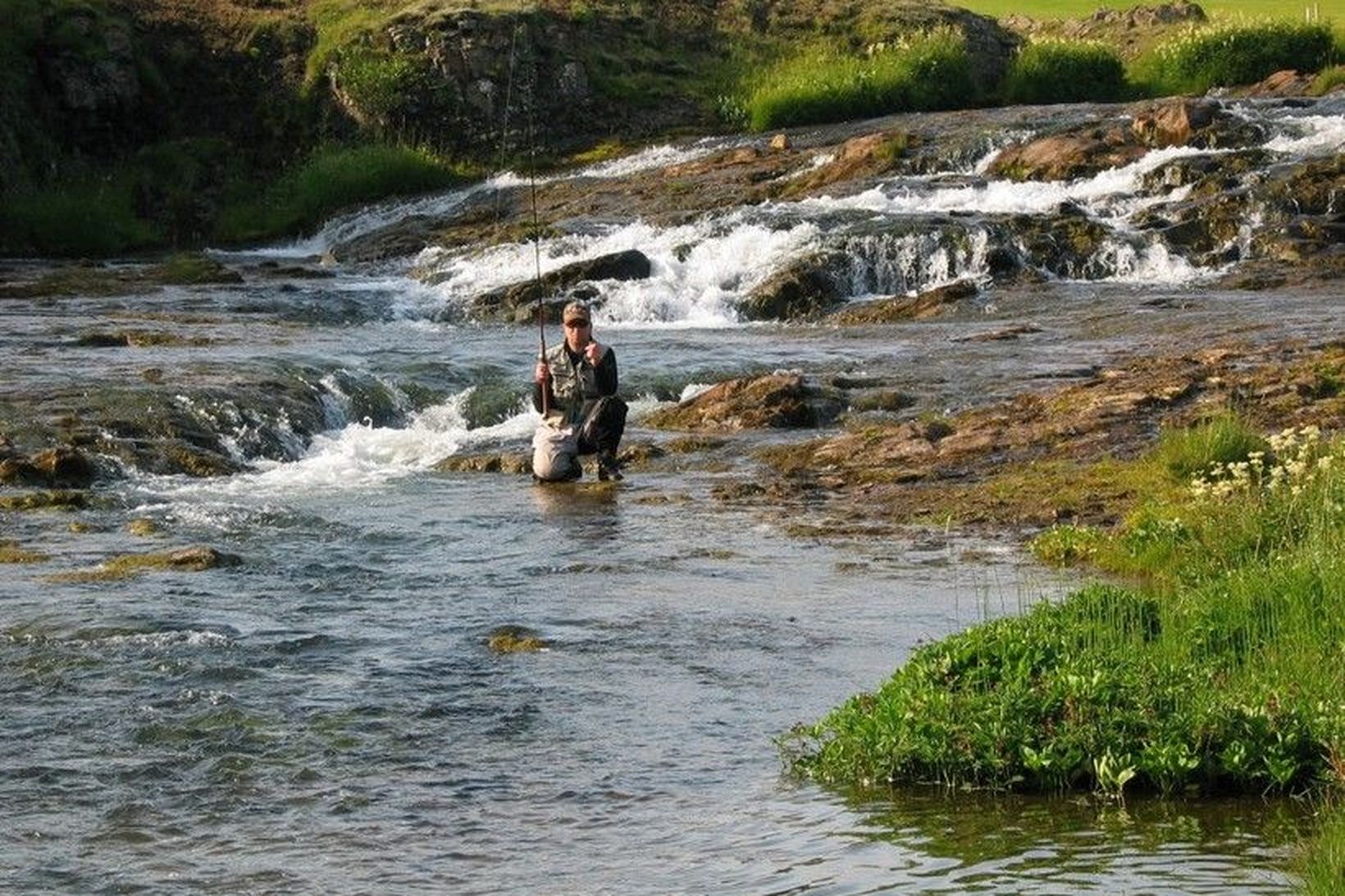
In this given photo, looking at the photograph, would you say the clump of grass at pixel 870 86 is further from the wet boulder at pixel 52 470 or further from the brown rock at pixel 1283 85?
the wet boulder at pixel 52 470

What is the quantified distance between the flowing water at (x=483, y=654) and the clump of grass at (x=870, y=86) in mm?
16820

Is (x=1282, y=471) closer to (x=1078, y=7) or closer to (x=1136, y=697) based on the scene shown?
(x=1136, y=697)

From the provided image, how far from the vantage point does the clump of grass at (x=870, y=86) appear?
43906mm

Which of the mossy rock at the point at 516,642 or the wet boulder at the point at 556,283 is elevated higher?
the wet boulder at the point at 556,283

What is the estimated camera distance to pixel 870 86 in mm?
44250

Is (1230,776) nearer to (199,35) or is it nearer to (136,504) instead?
(136,504)

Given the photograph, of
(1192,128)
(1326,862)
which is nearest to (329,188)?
(1192,128)

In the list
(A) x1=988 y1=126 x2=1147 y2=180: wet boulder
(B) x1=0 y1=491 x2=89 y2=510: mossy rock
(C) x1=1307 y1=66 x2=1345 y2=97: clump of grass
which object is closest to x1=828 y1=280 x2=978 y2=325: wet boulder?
(A) x1=988 y1=126 x2=1147 y2=180: wet boulder

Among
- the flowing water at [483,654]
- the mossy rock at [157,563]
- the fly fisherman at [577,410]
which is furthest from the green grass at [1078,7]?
the mossy rock at [157,563]

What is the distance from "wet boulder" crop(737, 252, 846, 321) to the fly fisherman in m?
11.7

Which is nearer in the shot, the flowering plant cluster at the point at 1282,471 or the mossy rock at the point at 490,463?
the flowering plant cluster at the point at 1282,471

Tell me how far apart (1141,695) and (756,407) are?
12734 mm

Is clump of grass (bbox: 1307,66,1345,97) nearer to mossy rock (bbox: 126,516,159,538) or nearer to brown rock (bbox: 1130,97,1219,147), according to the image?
brown rock (bbox: 1130,97,1219,147)

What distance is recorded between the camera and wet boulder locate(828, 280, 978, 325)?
98.3 ft
